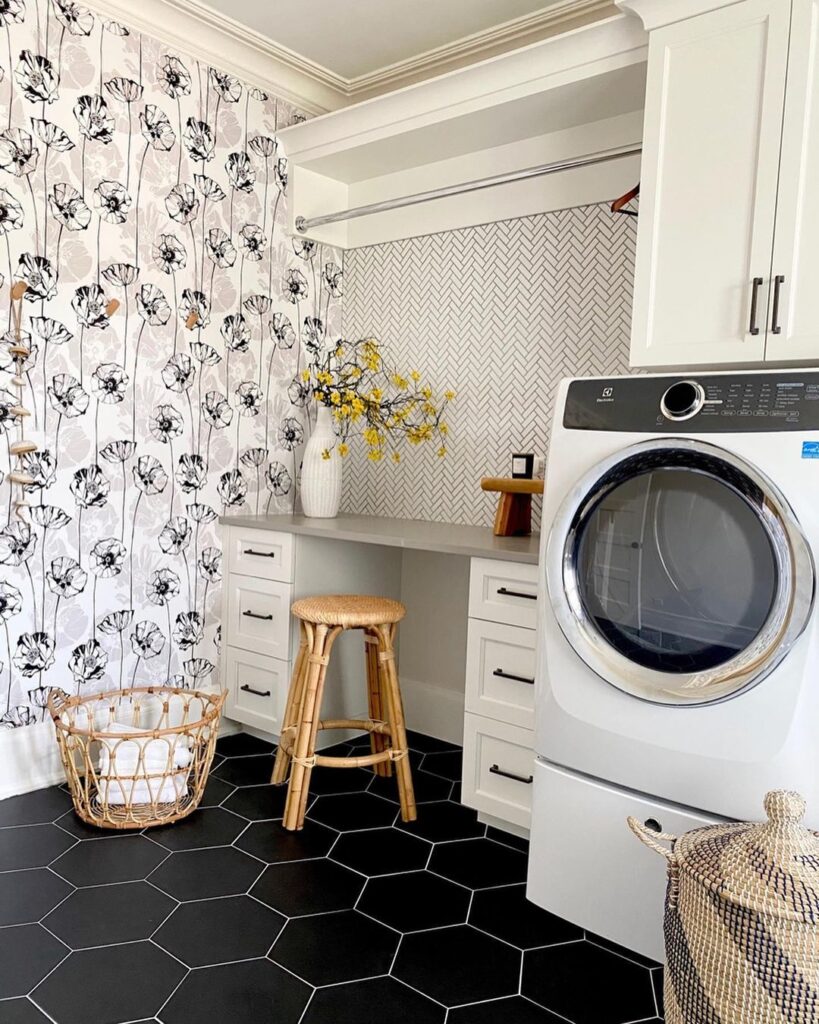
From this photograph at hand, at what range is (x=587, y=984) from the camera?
1.64 meters

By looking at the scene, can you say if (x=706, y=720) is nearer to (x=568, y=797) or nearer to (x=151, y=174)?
(x=568, y=797)

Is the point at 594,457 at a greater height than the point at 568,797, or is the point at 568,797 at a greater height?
the point at 594,457

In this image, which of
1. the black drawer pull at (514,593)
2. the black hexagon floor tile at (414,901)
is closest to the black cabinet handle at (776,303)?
the black drawer pull at (514,593)

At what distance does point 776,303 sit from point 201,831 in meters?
1.99

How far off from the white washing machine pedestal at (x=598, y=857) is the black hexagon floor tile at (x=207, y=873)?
70cm

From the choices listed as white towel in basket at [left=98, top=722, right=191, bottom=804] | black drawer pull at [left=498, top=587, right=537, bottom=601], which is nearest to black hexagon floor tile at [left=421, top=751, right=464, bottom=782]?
black drawer pull at [left=498, top=587, right=537, bottom=601]

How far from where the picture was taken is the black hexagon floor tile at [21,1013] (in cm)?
146

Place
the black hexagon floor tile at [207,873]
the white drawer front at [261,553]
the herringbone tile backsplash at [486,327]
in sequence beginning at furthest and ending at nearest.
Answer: the white drawer front at [261,553] < the herringbone tile backsplash at [486,327] < the black hexagon floor tile at [207,873]

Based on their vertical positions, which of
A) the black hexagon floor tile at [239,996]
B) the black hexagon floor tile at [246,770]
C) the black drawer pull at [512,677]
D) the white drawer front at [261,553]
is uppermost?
the white drawer front at [261,553]

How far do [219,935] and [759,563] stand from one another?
1.37 m

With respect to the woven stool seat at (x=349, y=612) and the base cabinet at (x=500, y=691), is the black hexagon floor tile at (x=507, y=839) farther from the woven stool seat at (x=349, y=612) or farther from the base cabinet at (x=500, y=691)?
the woven stool seat at (x=349, y=612)

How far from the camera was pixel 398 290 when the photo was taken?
125 inches

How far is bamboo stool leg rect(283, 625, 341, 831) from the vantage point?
89.0 inches

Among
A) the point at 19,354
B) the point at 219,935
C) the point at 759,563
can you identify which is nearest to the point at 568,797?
the point at 759,563
